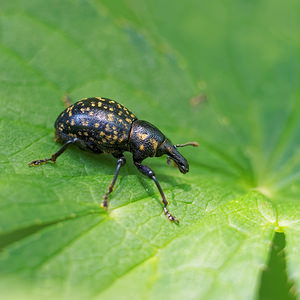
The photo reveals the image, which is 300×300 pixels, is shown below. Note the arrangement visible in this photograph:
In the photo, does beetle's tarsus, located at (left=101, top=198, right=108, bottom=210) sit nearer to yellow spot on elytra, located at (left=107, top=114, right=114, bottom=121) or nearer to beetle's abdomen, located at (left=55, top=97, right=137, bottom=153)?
beetle's abdomen, located at (left=55, top=97, right=137, bottom=153)

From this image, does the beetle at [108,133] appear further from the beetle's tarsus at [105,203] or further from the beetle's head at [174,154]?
the beetle's tarsus at [105,203]

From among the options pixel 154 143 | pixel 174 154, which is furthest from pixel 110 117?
pixel 174 154

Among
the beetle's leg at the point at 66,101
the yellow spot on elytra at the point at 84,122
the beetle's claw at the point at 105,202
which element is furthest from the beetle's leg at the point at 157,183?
the beetle's leg at the point at 66,101

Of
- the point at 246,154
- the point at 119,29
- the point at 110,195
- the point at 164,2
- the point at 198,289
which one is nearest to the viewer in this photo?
the point at 198,289

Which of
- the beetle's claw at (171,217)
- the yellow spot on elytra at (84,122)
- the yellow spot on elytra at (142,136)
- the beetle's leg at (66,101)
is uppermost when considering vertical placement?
the beetle's claw at (171,217)

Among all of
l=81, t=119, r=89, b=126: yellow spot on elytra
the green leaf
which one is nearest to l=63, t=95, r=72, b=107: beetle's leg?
the green leaf

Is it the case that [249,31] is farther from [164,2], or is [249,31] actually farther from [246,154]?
[246,154]

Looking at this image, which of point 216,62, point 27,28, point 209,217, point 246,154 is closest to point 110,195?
point 209,217

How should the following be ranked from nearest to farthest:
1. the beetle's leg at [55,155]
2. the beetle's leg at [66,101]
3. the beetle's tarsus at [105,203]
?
the beetle's tarsus at [105,203] < the beetle's leg at [55,155] < the beetle's leg at [66,101]
